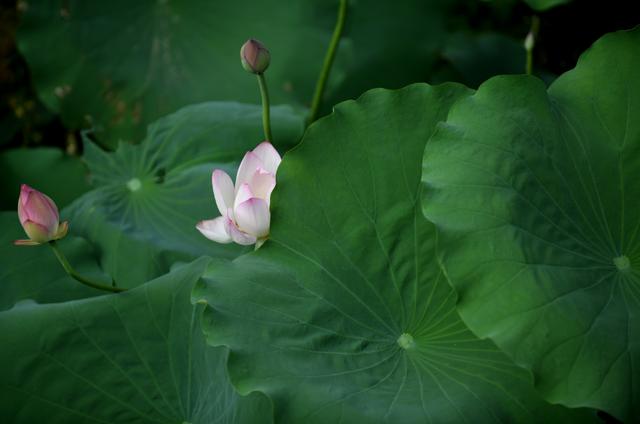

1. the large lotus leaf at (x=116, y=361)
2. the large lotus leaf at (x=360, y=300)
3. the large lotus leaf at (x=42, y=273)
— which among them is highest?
the large lotus leaf at (x=360, y=300)

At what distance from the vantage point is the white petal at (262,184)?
1.16 meters

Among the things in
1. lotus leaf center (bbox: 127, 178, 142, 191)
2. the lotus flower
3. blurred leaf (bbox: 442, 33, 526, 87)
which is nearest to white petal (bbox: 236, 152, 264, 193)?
the lotus flower

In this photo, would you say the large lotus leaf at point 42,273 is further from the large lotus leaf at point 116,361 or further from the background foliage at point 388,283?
the large lotus leaf at point 116,361

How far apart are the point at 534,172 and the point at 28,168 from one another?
1.55m

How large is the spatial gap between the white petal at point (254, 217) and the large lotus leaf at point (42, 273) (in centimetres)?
51

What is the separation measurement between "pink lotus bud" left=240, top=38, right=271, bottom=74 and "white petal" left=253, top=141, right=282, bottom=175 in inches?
5.3

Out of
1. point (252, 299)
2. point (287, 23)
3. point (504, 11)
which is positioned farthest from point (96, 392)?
point (504, 11)

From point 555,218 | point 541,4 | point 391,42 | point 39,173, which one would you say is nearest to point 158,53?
point 39,173

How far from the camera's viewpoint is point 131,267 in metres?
1.61

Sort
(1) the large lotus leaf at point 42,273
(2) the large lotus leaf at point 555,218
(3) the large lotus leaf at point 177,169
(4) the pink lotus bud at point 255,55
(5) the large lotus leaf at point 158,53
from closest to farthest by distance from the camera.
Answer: (2) the large lotus leaf at point 555,218 < (4) the pink lotus bud at point 255,55 < (1) the large lotus leaf at point 42,273 < (3) the large lotus leaf at point 177,169 < (5) the large lotus leaf at point 158,53

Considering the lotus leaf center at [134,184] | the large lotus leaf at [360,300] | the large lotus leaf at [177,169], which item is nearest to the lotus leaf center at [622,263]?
the large lotus leaf at [360,300]

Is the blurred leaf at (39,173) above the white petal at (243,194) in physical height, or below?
below

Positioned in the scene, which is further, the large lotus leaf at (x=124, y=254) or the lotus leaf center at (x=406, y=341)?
the large lotus leaf at (x=124, y=254)

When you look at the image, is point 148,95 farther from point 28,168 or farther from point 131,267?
point 131,267
